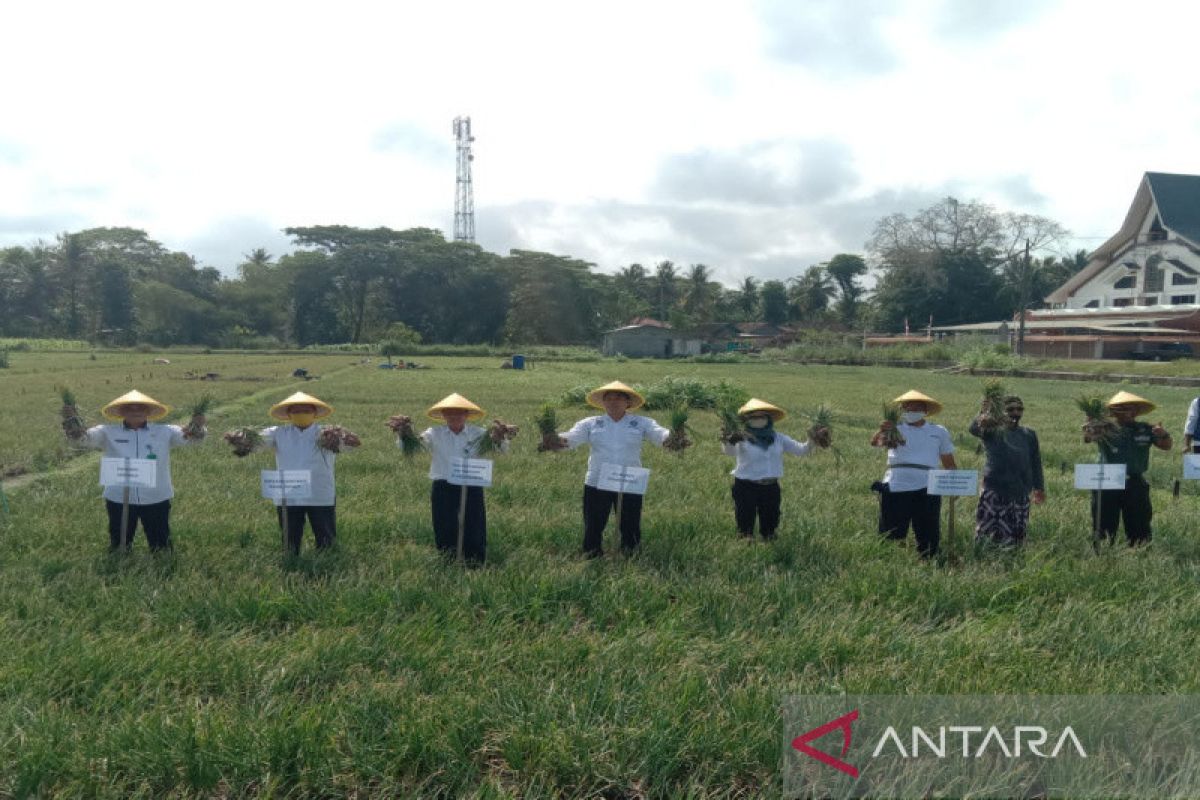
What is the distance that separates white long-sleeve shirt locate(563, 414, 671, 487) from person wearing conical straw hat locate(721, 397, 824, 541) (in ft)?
2.29

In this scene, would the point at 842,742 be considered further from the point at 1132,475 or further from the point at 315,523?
the point at 1132,475

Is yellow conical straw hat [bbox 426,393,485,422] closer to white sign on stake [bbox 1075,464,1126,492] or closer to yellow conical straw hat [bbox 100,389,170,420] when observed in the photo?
yellow conical straw hat [bbox 100,389,170,420]

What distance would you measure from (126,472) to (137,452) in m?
0.35

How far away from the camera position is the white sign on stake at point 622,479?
631 centimetres

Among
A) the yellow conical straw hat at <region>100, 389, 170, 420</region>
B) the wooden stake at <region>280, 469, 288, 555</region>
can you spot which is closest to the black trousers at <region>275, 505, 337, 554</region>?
the wooden stake at <region>280, 469, 288, 555</region>

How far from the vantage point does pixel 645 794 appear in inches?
126

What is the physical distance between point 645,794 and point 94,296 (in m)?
94.3

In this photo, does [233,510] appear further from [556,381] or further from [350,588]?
[556,381]

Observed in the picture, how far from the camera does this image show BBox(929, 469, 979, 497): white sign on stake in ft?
20.2

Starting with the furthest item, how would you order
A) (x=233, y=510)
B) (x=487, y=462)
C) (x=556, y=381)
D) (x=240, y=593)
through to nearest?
1. (x=556, y=381)
2. (x=233, y=510)
3. (x=487, y=462)
4. (x=240, y=593)

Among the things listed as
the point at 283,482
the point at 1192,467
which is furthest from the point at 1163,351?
the point at 283,482

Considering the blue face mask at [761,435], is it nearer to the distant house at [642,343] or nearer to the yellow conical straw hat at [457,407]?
the yellow conical straw hat at [457,407]

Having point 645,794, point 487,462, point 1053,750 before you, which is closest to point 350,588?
point 487,462

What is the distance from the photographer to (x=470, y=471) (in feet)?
19.9
